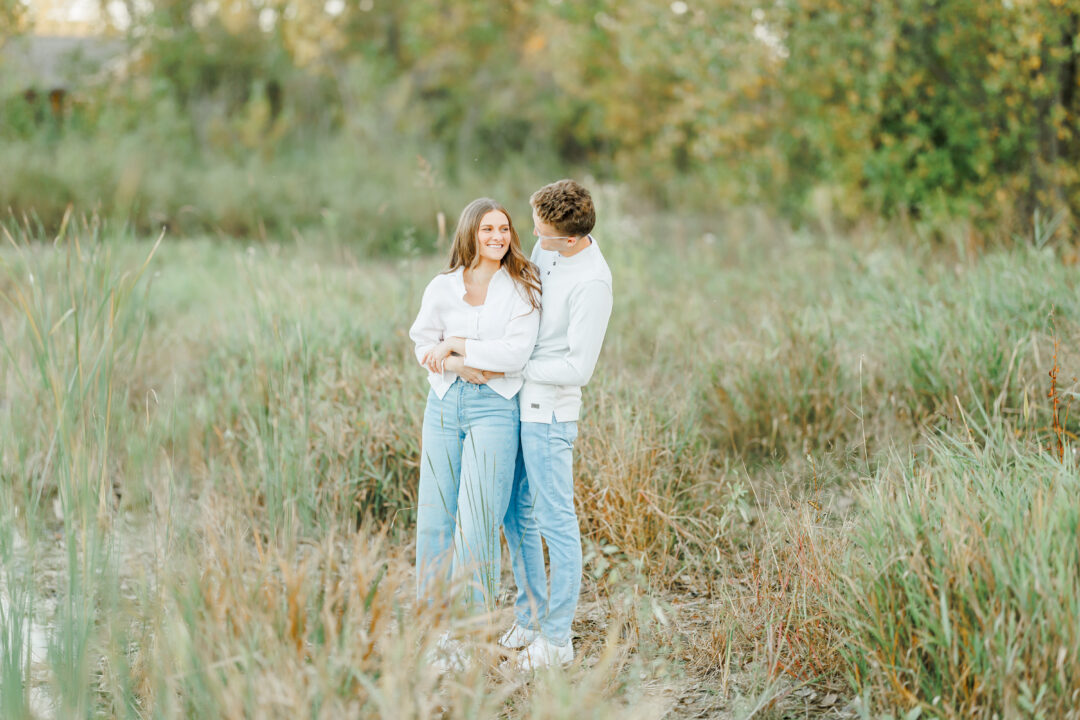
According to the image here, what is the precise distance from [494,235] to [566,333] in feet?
1.39

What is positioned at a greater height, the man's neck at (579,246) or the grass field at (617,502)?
the man's neck at (579,246)

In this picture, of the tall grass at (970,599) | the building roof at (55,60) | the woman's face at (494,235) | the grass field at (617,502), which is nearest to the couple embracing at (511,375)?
the woman's face at (494,235)

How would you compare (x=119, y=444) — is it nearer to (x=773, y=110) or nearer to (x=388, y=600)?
(x=388, y=600)

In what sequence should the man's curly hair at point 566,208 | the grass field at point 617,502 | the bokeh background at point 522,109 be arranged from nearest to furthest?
the grass field at point 617,502
the man's curly hair at point 566,208
the bokeh background at point 522,109

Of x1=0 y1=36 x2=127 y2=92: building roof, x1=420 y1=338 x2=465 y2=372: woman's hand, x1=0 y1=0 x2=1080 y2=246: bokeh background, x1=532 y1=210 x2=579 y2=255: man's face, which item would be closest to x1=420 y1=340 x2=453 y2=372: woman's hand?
x1=420 y1=338 x2=465 y2=372: woman's hand

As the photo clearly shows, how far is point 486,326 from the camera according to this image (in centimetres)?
323

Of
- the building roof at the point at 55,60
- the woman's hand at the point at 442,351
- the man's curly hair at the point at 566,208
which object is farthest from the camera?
the building roof at the point at 55,60

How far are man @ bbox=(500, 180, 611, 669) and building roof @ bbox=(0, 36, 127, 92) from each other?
46.1 ft

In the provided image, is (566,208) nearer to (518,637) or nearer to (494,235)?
(494,235)

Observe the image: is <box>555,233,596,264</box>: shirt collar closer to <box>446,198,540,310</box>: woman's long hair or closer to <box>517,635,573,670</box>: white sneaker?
<box>446,198,540,310</box>: woman's long hair

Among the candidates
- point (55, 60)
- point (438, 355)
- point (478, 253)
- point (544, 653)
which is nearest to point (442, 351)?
point (438, 355)

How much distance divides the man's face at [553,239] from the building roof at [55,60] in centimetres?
1399

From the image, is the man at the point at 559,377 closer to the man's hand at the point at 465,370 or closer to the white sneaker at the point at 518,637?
the white sneaker at the point at 518,637

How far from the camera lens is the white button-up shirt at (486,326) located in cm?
312
